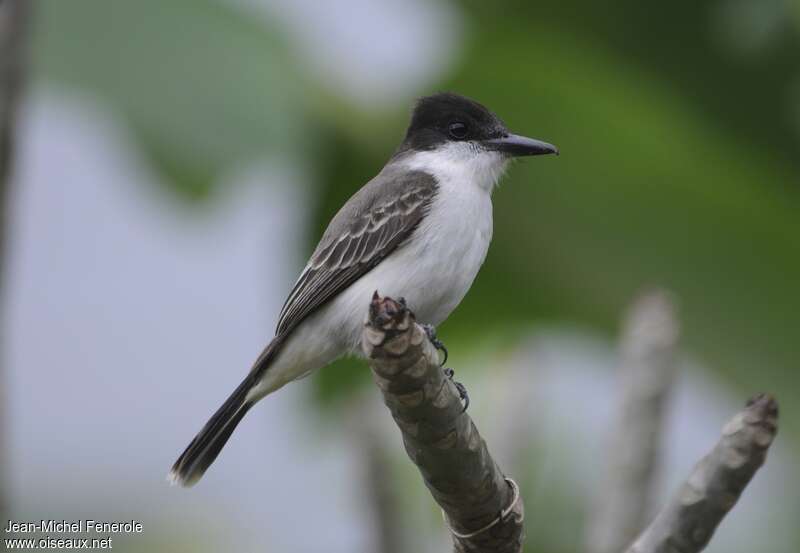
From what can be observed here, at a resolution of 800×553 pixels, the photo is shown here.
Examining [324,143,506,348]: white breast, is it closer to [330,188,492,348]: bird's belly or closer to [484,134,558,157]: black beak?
[330,188,492,348]: bird's belly

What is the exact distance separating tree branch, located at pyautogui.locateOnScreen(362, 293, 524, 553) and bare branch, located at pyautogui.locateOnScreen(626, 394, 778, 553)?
1.22 feet

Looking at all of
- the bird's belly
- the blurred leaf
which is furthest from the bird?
the blurred leaf

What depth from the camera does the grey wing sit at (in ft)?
15.1

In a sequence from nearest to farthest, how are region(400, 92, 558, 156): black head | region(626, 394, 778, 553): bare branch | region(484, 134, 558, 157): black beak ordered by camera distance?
region(626, 394, 778, 553): bare branch < region(484, 134, 558, 157): black beak < region(400, 92, 558, 156): black head

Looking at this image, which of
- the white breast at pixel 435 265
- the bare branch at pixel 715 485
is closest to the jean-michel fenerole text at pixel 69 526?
the white breast at pixel 435 265

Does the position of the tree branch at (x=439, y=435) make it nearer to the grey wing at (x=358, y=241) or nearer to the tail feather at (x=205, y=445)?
the grey wing at (x=358, y=241)

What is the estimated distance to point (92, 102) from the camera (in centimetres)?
471

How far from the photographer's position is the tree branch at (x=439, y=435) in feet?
10.1

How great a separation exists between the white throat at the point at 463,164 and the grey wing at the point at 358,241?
5.4 inches

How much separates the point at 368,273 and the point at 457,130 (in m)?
0.83

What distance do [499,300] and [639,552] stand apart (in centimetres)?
259

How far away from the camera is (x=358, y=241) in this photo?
15.2ft

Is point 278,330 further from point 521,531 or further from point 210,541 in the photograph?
point 521,531

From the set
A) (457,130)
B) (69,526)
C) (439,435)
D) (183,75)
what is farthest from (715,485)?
(183,75)
